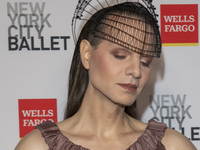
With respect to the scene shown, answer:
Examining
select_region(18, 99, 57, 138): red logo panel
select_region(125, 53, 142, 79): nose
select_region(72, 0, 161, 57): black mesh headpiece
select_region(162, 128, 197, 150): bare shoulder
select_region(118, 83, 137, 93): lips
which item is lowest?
select_region(162, 128, 197, 150): bare shoulder

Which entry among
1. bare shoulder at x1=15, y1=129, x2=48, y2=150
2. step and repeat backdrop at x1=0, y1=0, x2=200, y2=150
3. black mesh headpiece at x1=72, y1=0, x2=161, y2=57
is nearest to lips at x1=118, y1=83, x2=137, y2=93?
black mesh headpiece at x1=72, y1=0, x2=161, y2=57

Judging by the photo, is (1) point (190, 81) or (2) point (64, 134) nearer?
(2) point (64, 134)

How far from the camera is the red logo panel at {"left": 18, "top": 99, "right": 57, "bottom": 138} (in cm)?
185

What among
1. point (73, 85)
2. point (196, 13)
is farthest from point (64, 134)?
point (196, 13)

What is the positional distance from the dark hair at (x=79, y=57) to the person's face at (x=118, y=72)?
81 mm

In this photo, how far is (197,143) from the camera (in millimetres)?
1934

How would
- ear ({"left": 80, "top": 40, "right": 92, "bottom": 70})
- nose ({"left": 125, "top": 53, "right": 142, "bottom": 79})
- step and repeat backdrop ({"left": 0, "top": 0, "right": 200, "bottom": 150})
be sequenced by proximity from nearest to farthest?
nose ({"left": 125, "top": 53, "right": 142, "bottom": 79}), ear ({"left": 80, "top": 40, "right": 92, "bottom": 70}), step and repeat backdrop ({"left": 0, "top": 0, "right": 200, "bottom": 150})

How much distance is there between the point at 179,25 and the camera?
1913mm

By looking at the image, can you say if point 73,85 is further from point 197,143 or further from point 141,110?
point 197,143

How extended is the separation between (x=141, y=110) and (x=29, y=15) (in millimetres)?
901


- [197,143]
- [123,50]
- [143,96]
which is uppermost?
[123,50]

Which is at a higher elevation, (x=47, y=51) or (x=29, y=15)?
(x=29, y=15)

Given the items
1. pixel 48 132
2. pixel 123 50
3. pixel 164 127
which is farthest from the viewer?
pixel 164 127

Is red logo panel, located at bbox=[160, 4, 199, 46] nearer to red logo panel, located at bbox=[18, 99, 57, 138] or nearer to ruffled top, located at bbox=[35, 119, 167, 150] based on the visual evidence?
ruffled top, located at bbox=[35, 119, 167, 150]
